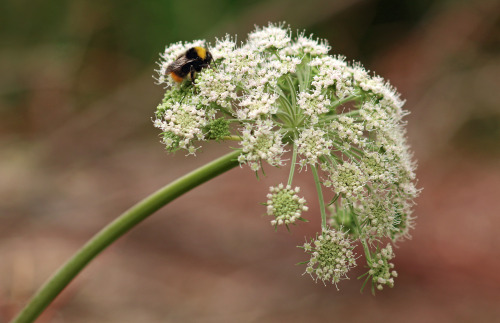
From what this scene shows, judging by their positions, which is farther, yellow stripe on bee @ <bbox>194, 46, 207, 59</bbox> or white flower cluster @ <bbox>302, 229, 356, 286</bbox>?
yellow stripe on bee @ <bbox>194, 46, 207, 59</bbox>

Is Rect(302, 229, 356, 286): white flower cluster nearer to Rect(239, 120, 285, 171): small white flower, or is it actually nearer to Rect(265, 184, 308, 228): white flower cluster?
Rect(265, 184, 308, 228): white flower cluster

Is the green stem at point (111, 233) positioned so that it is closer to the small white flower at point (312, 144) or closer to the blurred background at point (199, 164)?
the small white flower at point (312, 144)

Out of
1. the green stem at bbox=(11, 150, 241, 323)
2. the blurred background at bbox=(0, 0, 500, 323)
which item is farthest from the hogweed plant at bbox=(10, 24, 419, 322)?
the blurred background at bbox=(0, 0, 500, 323)

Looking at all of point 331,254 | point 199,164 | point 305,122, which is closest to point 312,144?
point 305,122

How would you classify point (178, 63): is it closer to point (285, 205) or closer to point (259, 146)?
point (259, 146)

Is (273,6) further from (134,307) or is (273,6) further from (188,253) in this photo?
(134,307)

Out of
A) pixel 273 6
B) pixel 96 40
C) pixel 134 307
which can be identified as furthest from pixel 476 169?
pixel 96 40
